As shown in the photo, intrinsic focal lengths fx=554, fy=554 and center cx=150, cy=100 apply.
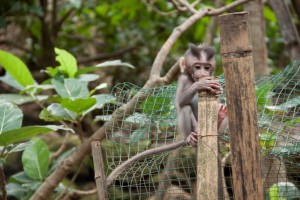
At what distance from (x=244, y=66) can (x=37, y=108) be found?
5781mm

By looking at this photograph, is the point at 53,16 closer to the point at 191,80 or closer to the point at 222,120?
the point at 191,80

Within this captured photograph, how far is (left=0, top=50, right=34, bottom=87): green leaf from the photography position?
15.9 feet

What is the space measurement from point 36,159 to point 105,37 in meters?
4.46

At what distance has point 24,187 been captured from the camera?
536cm

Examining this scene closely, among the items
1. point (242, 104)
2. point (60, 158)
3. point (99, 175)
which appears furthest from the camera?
point (60, 158)

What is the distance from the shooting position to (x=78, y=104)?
14.7 feet

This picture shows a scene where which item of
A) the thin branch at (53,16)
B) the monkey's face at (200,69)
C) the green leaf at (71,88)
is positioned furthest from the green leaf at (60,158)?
the thin branch at (53,16)

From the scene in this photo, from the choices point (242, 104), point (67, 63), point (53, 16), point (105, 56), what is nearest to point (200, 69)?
point (67, 63)

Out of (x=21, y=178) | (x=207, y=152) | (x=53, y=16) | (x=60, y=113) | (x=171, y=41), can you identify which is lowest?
(x=21, y=178)

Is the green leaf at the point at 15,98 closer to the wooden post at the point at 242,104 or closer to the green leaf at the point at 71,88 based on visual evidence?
the green leaf at the point at 71,88

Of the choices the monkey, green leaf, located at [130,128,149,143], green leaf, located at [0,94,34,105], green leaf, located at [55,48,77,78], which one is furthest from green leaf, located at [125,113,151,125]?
green leaf, located at [0,94,34,105]

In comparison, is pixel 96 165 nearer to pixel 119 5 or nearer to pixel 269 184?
pixel 269 184

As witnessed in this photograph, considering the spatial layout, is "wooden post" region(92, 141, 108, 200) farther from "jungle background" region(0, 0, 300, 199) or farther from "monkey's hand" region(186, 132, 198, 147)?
"jungle background" region(0, 0, 300, 199)

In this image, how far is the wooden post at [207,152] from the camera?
9.33 ft
